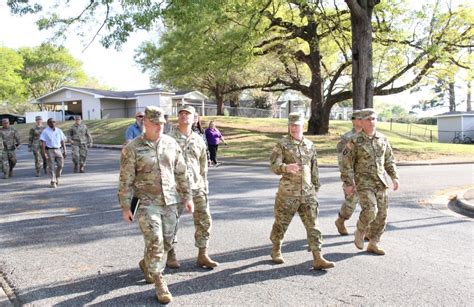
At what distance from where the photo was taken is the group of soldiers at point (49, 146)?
12391 millimetres

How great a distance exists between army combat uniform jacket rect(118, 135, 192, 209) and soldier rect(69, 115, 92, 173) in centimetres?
1107

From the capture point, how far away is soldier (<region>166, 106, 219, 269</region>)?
538 cm

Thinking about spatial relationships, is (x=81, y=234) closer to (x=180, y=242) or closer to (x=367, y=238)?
(x=180, y=242)

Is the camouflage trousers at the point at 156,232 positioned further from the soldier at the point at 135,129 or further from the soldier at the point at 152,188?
the soldier at the point at 135,129

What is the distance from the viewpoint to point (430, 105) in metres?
90.8

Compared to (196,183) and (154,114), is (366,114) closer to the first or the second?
(196,183)

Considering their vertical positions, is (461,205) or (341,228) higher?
(341,228)

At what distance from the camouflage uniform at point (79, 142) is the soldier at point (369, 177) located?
36.8ft

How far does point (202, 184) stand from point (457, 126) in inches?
1606

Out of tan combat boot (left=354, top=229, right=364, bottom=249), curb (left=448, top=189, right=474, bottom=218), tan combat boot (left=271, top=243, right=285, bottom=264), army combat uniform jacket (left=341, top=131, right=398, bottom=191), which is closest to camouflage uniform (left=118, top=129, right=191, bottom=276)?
tan combat boot (left=271, top=243, right=285, bottom=264)

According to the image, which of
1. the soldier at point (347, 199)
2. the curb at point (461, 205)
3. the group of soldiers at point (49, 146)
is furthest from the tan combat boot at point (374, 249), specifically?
the group of soldiers at point (49, 146)

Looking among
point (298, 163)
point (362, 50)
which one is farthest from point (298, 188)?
point (362, 50)

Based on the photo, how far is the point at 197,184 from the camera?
5445mm

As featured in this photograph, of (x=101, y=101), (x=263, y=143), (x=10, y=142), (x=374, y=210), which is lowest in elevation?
(x=374, y=210)
